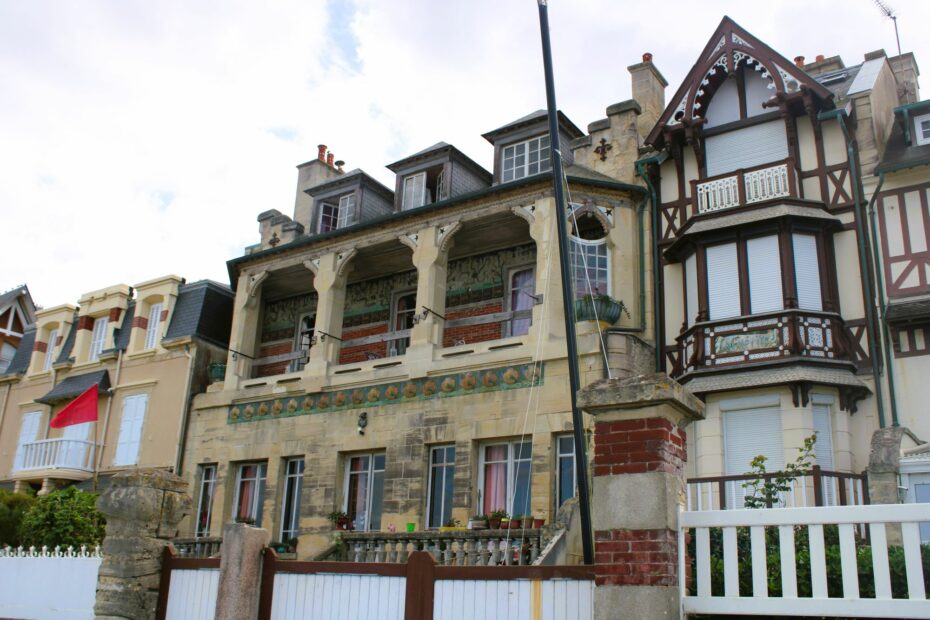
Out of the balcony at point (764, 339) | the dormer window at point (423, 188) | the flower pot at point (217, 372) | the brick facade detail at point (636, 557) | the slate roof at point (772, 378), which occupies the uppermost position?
the dormer window at point (423, 188)

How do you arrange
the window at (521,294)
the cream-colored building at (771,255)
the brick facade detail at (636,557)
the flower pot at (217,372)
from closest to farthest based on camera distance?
the brick facade detail at (636,557) < the cream-colored building at (771,255) < the window at (521,294) < the flower pot at (217,372)

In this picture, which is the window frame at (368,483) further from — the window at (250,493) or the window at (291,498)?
the window at (250,493)

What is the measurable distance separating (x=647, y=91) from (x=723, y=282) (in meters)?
5.29

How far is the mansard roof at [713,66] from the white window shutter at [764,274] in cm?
290

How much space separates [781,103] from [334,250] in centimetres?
991

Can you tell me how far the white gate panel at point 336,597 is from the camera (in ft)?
24.0

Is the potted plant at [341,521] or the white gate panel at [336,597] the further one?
the potted plant at [341,521]

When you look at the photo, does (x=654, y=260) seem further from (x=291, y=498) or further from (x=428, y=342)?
(x=291, y=498)

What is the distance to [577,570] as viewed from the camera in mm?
6398

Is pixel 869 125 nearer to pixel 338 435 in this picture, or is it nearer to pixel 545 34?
pixel 545 34

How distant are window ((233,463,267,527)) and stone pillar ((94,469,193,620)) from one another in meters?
10.2

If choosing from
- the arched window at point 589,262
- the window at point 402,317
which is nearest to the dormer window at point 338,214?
the window at point 402,317

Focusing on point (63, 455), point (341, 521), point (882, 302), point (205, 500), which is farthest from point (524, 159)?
point (63, 455)

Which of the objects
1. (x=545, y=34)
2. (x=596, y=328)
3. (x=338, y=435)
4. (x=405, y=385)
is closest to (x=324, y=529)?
(x=338, y=435)
